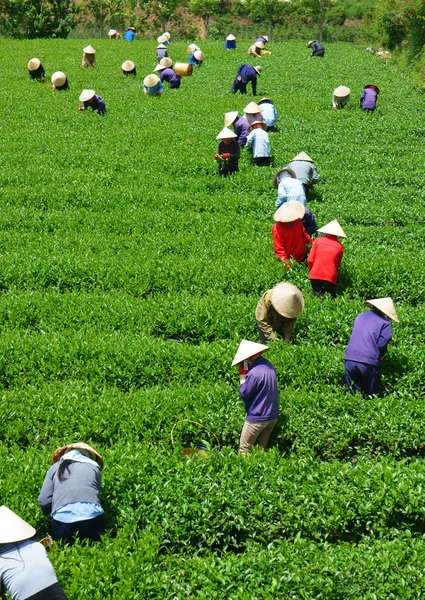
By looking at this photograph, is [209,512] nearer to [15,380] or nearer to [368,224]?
[15,380]

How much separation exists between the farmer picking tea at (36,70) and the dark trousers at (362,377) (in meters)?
22.9

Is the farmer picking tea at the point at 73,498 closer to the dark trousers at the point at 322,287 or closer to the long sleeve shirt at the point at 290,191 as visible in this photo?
the dark trousers at the point at 322,287

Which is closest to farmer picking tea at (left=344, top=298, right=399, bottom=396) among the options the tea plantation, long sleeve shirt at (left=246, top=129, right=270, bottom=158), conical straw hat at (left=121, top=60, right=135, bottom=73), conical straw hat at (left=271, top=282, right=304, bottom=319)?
the tea plantation

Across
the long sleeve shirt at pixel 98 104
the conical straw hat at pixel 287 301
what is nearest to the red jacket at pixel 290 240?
the conical straw hat at pixel 287 301

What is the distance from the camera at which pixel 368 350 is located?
9656 mm

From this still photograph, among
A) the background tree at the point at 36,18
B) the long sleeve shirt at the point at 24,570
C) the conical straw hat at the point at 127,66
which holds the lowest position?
the long sleeve shirt at the point at 24,570

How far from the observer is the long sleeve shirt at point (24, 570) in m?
6.09

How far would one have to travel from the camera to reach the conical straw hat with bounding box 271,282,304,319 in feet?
34.7

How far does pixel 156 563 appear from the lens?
696 cm

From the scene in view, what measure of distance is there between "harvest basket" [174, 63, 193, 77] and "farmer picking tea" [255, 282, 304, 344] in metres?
21.8

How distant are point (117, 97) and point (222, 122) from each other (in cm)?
549

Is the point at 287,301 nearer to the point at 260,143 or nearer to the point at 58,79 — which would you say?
the point at 260,143

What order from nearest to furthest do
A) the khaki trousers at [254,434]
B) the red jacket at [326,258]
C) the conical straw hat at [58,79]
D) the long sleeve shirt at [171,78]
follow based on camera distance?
the khaki trousers at [254,434] → the red jacket at [326,258] → the conical straw hat at [58,79] → the long sleeve shirt at [171,78]

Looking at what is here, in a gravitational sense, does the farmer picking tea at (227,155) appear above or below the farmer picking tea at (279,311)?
above
